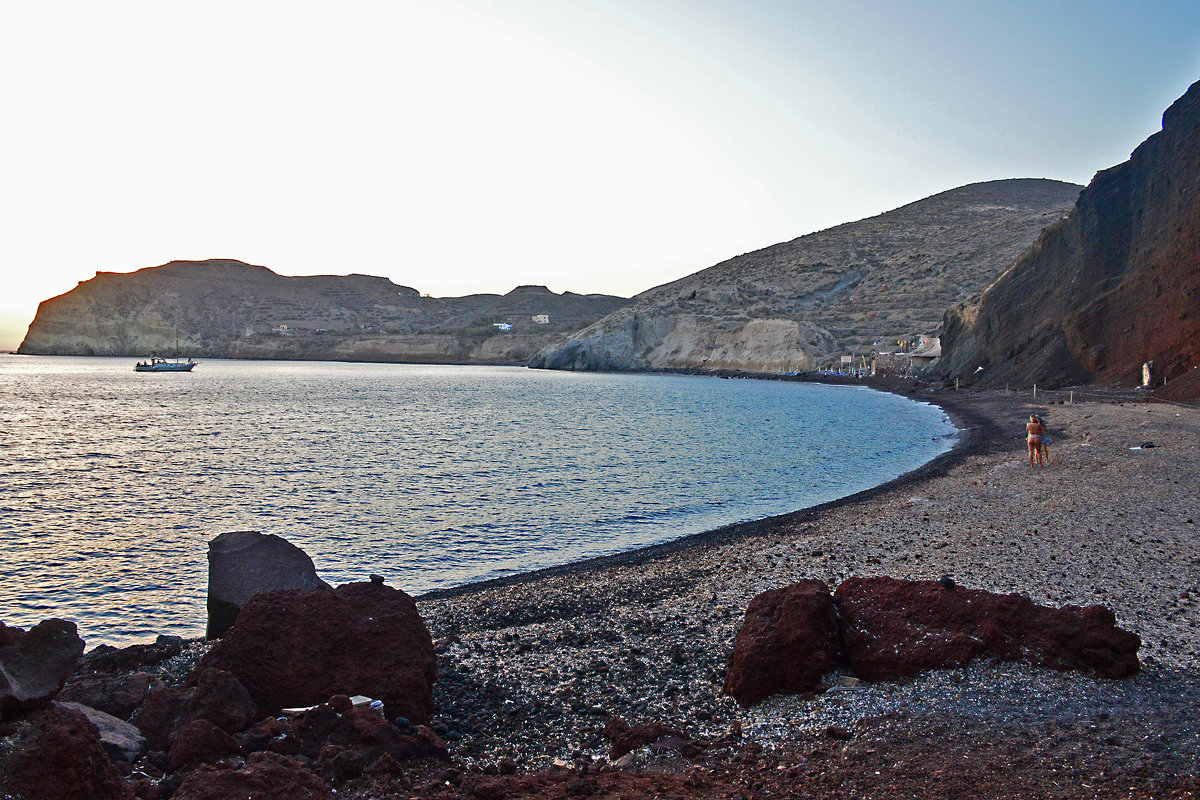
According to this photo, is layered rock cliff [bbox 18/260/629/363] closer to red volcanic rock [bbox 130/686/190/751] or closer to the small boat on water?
the small boat on water

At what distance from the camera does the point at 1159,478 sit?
54.1 feet

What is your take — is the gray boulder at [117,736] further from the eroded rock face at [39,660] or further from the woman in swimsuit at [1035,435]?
the woman in swimsuit at [1035,435]

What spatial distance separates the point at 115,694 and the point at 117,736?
98 centimetres

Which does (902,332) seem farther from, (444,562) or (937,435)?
(444,562)

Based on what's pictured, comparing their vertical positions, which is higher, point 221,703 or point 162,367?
point 162,367

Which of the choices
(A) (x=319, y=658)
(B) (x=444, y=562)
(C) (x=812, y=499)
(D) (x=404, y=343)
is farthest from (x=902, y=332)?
(D) (x=404, y=343)

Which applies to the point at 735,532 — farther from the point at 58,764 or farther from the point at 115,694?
the point at 58,764

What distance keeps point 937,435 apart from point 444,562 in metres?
28.0

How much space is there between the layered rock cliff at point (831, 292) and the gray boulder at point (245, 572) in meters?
104

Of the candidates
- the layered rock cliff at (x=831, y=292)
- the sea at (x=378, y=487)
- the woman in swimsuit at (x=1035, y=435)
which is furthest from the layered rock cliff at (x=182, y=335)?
the woman in swimsuit at (x=1035, y=435)

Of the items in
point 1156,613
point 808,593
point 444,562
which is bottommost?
point 444,562

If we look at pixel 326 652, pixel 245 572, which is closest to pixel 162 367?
pixel 245 572

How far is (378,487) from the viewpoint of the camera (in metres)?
22.2

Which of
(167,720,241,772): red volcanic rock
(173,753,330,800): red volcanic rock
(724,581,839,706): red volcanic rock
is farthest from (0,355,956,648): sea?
(724,581,839,706): red volcanic rock
